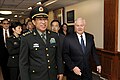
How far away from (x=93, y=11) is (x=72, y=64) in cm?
418

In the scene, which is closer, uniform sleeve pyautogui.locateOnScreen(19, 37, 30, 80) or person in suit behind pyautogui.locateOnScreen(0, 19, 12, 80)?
uniform sleeve pyautogui.locateOnScreen(19, 37, 30, 80)

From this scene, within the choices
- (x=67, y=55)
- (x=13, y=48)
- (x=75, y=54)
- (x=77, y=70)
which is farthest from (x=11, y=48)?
(x=77, y=70)

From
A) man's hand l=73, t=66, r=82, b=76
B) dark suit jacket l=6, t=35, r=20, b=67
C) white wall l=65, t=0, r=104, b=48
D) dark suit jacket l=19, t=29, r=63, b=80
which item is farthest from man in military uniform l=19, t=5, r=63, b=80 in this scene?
white wall l=65, t=0, r=104, b=48

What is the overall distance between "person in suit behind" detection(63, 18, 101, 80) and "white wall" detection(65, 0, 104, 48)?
131 inches

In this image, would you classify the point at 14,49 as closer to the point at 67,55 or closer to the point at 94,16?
the point at 67,55

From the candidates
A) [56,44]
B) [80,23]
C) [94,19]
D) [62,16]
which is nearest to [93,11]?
[94,19]

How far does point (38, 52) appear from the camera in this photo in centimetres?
202

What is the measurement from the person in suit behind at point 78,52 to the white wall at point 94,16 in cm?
333

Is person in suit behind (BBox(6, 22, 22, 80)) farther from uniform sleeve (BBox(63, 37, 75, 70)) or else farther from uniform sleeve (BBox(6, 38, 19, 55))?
uniform sleeve (BBox(63, 37, 75, 70))

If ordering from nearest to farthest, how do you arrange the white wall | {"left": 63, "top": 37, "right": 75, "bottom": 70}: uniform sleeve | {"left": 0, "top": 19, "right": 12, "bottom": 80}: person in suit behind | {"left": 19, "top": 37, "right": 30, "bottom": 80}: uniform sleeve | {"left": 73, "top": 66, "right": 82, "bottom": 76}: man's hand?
{"left": 19, "top": 37, "right": 30, "bottom": 80}: uniform sleeve → {"left": 73, "top": 66, "right": 82, "bottom": 76}: man's hand → {"left": 63, "top": 37, "right": 75, "bottom": 70}: uniform sleeve → {"left": 0, "top": 19, "right": 12, "bottom": 80}: person in suit behind → the white wall

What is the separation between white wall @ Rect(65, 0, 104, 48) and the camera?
596cm

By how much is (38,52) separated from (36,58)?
0.23 feet

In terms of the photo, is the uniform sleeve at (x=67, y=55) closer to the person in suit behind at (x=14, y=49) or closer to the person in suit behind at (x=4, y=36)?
the person in suit behind at (x=14, y=49)

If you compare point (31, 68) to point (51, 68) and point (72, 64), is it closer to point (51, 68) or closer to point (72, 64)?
point (51, 68)
